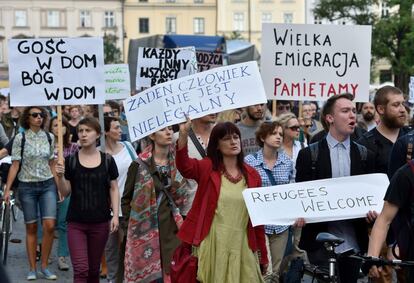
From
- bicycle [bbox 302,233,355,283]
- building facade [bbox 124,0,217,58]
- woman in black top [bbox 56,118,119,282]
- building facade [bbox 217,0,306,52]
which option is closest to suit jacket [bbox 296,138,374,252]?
bicycle [bbox 302,233,355,283]

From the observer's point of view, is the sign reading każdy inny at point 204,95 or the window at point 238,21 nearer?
the sign reading każdy inny at point 204,95

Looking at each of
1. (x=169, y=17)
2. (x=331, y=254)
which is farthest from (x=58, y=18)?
(x=331, y=254)

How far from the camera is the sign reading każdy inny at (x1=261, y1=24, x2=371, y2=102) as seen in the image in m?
8.35

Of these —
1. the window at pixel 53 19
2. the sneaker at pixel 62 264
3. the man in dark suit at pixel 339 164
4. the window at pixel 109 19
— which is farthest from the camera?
the window at pixel 109 19

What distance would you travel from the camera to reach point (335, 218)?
5.59 metres

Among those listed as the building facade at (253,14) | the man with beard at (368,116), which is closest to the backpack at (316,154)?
the man with beard at (368,116)

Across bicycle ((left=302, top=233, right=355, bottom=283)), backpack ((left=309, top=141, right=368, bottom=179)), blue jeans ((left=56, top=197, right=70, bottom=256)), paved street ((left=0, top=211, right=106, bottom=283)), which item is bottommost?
paved street ((left=0, top=211, right=106, bottom=283))

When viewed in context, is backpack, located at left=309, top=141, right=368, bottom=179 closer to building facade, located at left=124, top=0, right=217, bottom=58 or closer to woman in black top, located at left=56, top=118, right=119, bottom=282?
woman in black top, located at left=56, top=118, right=119, bottom=282

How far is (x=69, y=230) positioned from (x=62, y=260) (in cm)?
227

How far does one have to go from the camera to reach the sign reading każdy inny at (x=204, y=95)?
652cm

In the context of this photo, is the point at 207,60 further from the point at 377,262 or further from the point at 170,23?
the point at 170,23

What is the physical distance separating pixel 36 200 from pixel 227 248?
368cm

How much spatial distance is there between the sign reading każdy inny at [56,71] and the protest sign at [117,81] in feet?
20.6

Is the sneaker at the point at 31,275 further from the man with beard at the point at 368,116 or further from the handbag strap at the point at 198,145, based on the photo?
the man with beard at the point at 368,116
